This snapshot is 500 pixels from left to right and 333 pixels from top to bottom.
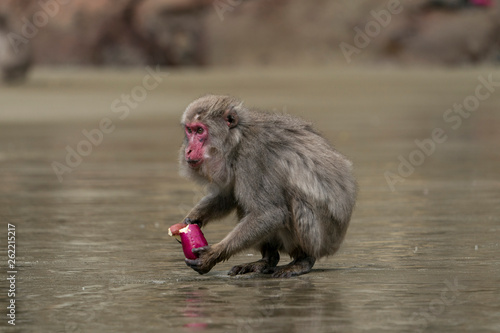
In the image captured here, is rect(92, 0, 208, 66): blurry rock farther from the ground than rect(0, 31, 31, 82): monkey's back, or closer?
closer

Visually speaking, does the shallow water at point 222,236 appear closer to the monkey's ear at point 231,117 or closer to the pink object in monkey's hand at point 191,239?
the pink object in monkey's hand at point 191,239

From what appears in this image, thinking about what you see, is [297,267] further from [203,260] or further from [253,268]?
[203,260]

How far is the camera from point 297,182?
27.2 feet

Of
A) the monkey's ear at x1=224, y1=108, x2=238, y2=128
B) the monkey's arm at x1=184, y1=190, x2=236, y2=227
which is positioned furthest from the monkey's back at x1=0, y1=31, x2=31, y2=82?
the monkey's ear at x1=224, y1=108, x2=238, y2=128

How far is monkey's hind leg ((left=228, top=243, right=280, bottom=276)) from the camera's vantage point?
849cm

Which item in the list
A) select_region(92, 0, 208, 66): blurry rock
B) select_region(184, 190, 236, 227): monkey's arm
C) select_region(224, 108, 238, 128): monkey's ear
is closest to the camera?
select_region(224, 108, 238, 128): monkey's ear

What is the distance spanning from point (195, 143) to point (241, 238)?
26.7 inches

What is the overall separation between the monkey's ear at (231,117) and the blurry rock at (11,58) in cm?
3241

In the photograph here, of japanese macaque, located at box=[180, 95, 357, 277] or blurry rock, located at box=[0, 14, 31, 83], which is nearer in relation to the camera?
japanese macaque, located at box=[180, 95, 357, 277]

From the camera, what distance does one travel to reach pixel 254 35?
52.0 metres

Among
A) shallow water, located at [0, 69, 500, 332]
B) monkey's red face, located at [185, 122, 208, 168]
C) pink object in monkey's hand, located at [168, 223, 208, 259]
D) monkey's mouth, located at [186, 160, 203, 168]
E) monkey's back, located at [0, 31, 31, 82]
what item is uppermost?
monkey's red face, located at [185, 122, 208, 168]

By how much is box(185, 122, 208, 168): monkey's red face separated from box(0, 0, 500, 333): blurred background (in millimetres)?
770

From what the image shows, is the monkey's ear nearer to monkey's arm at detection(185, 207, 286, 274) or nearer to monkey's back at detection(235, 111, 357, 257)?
monkey's back at detection(235, 111, 357, 257)

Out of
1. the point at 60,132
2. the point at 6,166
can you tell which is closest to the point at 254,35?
the point at 60,132
